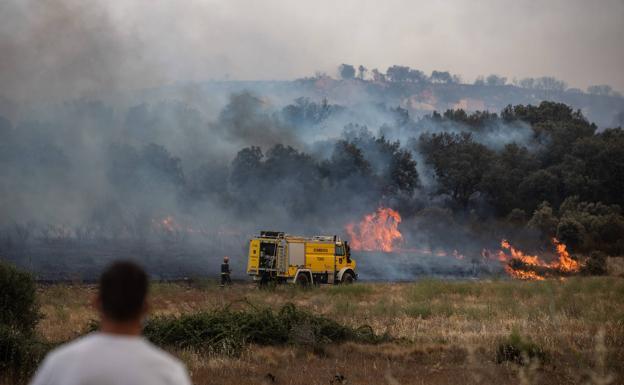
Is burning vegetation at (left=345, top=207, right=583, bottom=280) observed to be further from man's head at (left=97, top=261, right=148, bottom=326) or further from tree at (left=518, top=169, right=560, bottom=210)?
man's head at (left=97, top=261, right=148, bottom=326)

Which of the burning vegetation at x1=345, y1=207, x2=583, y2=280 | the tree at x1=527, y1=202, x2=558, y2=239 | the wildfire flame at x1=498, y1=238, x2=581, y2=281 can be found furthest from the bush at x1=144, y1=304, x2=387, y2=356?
the tree at x1=527, y1=202, x2=558, y2=239

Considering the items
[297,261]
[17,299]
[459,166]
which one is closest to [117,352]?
[17,299]

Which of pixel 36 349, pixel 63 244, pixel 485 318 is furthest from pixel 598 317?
pixel 63 244

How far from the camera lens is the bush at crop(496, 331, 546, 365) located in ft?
48.4

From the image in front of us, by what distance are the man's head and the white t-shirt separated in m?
0.11

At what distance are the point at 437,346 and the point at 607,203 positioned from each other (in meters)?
65.3

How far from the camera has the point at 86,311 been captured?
24.5m

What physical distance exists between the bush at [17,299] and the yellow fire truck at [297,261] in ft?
77.3

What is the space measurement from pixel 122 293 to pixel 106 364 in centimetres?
35

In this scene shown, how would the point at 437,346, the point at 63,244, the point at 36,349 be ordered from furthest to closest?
the point at 63,244, the point at 437,346, the point at 36,349

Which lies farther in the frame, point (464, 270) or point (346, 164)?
point (346, 164)

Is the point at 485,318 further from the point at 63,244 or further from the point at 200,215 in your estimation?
the point at 200,215

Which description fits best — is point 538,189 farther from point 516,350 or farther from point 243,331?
point 243,331

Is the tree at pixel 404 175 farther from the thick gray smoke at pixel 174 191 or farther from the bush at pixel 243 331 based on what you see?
the bush at pixel 243 331
